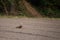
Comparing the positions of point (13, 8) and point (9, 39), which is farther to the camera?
point (13, 8)

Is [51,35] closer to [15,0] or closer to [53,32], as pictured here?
[53,32]

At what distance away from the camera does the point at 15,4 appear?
23.7ft

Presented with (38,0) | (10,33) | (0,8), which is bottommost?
(38,0)

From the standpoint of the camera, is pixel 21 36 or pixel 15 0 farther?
pixel 15 0

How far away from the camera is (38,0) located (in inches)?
485

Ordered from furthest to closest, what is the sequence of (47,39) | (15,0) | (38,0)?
(38,0) < (15,0) < (47,39)

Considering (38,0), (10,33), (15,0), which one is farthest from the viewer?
(38,0)

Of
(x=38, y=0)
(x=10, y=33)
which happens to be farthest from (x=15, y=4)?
(x=10, y=33)

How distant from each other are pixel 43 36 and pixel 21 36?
0.09 meters

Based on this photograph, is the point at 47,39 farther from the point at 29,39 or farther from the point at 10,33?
the point at 10,33

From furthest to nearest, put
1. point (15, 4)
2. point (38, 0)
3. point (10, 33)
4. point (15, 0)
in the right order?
1. point (38, 0)
2. point (15, 4)
3. point (15, 0)
4. point (10, 33)

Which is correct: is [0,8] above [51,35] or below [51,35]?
below

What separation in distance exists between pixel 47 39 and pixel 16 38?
0.41 ft

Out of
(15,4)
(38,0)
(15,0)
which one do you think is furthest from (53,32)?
(38,0)
